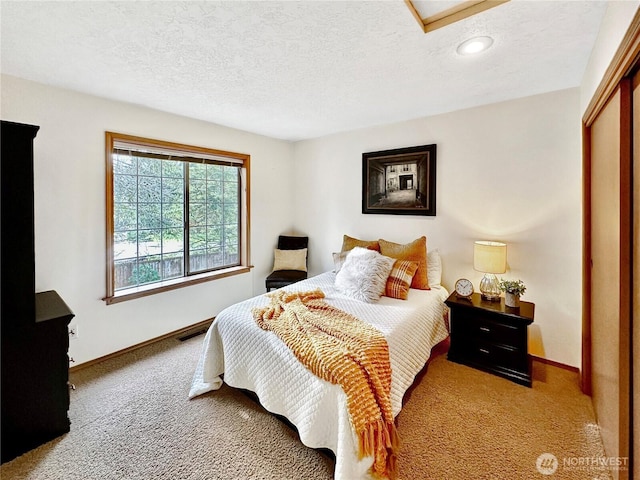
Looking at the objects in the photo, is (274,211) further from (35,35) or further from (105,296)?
(35,35)

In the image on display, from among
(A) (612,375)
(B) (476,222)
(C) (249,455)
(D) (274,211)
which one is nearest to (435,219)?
(B) (476,222)

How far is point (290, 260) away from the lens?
404 cm

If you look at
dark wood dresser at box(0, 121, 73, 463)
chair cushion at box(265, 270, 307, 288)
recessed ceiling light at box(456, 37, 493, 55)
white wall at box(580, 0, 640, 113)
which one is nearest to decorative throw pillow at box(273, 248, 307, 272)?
chair cushion at box(265, 270, 307, 288)

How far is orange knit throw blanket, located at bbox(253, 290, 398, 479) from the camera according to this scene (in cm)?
143

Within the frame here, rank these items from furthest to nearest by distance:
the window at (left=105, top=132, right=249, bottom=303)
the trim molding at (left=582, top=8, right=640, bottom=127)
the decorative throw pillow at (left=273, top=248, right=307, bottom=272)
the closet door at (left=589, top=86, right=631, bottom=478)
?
the decorative throw pillow at (left=273, top=248, right=307, bottom=272)
the window at (left=105, top=132, right=249, bottom=303)
the closet door at (left=589, top=86, right=631, bottom=478)
the trim molding at (left=582, top=8, right=640, bottom=127)

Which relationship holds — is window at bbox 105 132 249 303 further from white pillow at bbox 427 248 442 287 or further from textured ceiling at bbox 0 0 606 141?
white pillow at bbox 427 248 442 287

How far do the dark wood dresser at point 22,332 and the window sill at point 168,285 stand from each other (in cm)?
92

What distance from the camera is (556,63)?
1.98 m

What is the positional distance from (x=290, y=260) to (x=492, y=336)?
2.50 meters

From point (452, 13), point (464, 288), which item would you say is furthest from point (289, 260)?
point (452, 13)

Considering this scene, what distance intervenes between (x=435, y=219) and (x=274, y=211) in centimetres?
216

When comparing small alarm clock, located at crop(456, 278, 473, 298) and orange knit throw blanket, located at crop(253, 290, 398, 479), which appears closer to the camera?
Result: orange knit throw blanket, located at crop(253, 290, 398, 479)

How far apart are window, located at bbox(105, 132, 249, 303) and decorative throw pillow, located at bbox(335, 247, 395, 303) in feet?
5.35

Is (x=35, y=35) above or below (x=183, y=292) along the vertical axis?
above
